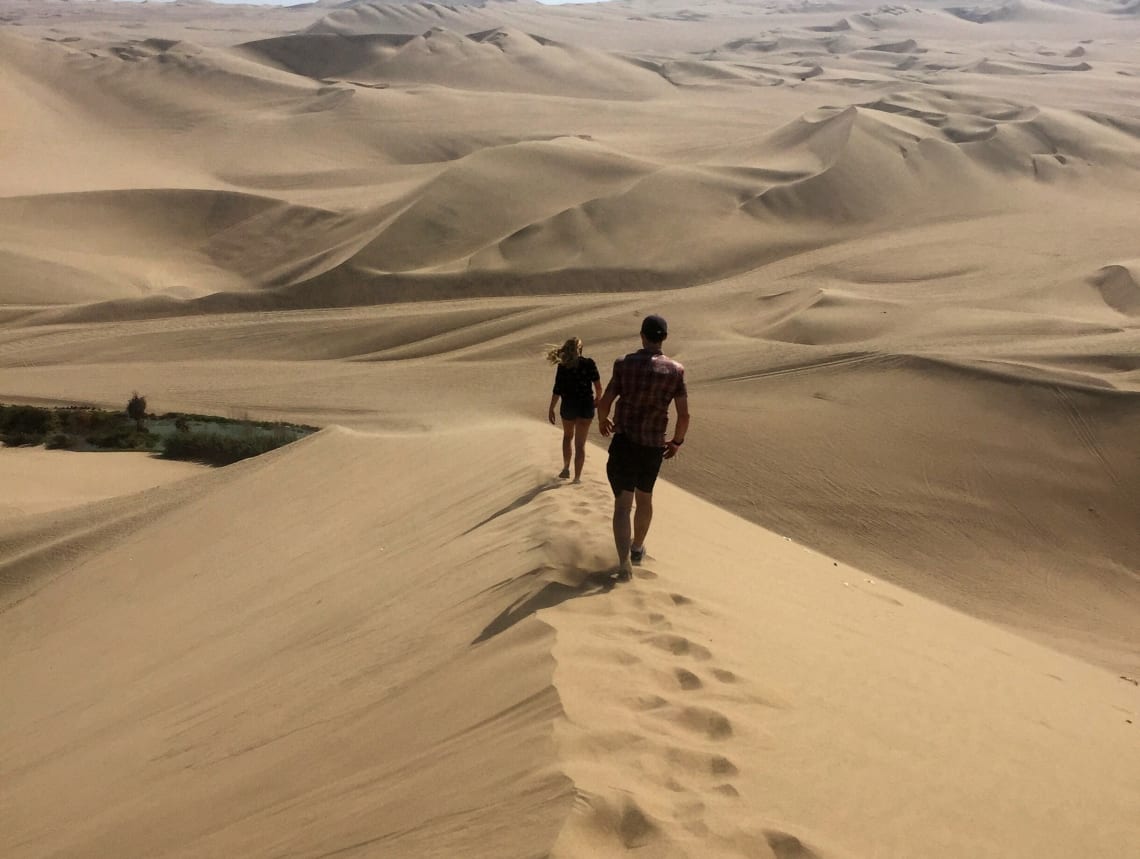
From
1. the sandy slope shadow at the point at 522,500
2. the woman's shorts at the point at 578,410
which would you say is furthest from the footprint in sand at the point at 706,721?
the woman's shorts at the point at 578,410

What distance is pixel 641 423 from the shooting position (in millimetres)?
5109

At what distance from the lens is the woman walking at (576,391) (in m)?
6.93

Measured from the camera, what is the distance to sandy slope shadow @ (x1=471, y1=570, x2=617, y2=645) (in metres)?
4.66

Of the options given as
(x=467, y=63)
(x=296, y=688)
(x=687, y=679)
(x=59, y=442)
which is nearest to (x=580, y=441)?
(x=296, y=688)

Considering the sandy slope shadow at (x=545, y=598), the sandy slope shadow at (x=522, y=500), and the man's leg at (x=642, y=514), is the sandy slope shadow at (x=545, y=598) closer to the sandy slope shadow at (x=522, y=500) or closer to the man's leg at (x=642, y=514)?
the man's leg at (x=642, y=514)

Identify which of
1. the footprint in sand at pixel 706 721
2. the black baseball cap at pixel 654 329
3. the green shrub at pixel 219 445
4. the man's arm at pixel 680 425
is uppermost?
the black baseball cap at pixel 654 329

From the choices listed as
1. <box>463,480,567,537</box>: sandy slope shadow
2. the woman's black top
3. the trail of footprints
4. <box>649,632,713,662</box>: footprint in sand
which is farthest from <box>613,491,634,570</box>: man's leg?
the woman's black top

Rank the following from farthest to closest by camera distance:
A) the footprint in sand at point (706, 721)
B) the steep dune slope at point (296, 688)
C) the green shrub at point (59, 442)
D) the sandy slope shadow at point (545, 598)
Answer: the green shrub at point (59, 442), the sandy slope shadow at point (545, 598), the footprint in sand at point (706, 721), the steep dune slope at point (296, 688)

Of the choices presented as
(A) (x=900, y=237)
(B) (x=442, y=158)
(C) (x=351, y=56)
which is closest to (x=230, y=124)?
(B) (x=442, y=158)

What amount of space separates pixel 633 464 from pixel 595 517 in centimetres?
92

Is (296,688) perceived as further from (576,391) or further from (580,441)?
(576,391)

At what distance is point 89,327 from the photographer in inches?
784

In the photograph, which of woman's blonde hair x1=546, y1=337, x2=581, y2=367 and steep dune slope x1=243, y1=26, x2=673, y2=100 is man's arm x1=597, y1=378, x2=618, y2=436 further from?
steep dune slope x1=243, y1=26, x2=673, y2=100

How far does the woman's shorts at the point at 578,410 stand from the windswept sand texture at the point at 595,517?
48cm
